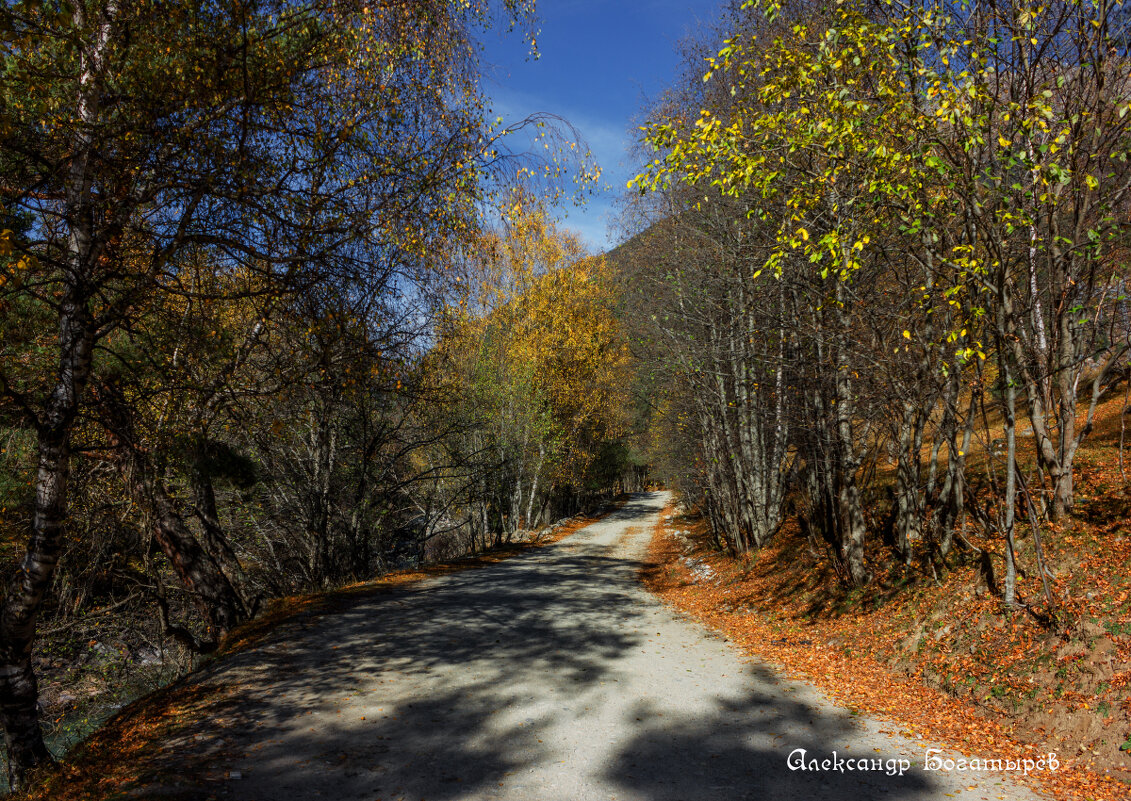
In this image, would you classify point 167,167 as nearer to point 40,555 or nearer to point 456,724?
point 40,555

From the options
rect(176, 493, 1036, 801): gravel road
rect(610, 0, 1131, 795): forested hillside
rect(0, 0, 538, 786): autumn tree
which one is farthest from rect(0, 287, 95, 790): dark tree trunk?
rect(610, 0, 1131, 795): forested hillside

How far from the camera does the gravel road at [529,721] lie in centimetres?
433

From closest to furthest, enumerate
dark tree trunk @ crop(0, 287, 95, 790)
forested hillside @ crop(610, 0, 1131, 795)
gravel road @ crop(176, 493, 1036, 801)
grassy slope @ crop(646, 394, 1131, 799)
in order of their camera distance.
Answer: gravel road @ crop(176, 493, 1036, 801)
dark tree trunk @ crop(0, 287, 95, 790)
grassy slope @ crop(646, 394, 1131, 799)
forested hillside @ crop(610, 0, 1131, 795)

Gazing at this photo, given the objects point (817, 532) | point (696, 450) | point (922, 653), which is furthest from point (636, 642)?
point (696, 450)

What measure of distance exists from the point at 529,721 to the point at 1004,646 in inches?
179

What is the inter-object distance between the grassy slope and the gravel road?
552 mm

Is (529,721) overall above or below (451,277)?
below

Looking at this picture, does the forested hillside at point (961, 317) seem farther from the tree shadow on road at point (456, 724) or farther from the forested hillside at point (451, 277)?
the tree shadow on road at point (456, 724)

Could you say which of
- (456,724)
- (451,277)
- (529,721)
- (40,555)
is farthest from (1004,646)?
(40,555)

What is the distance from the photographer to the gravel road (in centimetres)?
433

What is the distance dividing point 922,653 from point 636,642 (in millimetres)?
3507

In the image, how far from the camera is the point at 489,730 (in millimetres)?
5305

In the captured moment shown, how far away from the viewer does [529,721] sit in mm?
5492

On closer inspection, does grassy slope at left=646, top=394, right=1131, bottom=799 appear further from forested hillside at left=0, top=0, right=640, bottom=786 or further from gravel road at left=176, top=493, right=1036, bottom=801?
forested hillside at left=0, top=0, right=640, bottom=786
